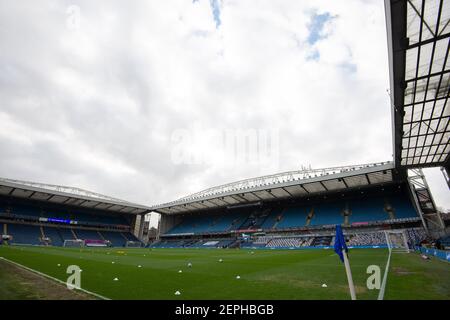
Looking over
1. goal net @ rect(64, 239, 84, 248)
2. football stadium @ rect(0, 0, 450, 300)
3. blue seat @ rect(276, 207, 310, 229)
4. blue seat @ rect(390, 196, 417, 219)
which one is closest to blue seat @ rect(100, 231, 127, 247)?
football stadium @ rect(0, 0, 450, 300)

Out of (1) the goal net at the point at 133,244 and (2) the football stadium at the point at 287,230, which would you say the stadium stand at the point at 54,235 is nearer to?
(2) the football stadium at the point at 287,230

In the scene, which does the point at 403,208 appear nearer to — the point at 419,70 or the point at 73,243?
the point at 419,70

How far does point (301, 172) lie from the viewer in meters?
44.7

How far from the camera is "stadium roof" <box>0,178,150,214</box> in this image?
46.6 meters

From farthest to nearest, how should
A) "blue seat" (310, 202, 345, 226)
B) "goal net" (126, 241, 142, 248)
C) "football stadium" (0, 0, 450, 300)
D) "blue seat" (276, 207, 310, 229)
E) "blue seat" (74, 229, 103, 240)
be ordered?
"goal net" (126, 241, 142, 248) < "blue seat" (74, 229, 103, 240) < "blue seat" (276, 207, 310, 229) < "blue seat" (310, 202, 345, 226) < "football stadium" (0, 0, 450, 300)

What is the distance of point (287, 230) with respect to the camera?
151 feet

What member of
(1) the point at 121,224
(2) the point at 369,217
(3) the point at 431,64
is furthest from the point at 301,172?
(1) the point at 121,224

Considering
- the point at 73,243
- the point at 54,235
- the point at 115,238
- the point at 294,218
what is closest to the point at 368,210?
the point at 294,218

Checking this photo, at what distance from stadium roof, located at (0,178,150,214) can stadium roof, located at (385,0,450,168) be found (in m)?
58.5

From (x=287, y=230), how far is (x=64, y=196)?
47926 millimetres

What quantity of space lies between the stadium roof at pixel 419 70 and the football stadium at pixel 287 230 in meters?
0.06

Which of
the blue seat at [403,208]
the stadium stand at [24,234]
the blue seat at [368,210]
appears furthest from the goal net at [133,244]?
the blue seat at [403,208]

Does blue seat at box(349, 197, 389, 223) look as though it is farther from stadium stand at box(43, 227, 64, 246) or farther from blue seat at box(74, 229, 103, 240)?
stadium stand at box(43, 227, 64, 246)

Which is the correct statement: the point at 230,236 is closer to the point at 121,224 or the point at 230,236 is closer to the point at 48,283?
the point at 121,224
